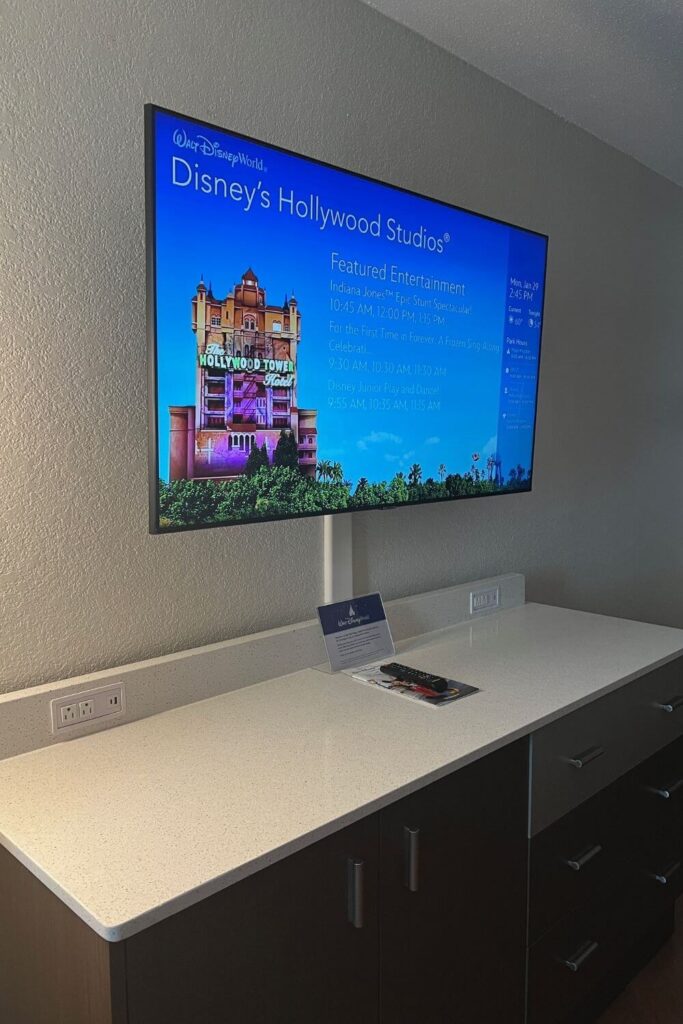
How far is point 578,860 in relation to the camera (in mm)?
1862

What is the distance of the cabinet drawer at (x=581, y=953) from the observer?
1810 mm

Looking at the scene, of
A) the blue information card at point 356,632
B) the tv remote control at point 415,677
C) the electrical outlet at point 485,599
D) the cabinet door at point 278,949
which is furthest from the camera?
the electrical outlet at point 485,599

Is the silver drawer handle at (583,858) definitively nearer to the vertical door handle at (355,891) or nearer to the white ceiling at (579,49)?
the vertical door handle at (355,891)

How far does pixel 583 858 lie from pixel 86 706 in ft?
3.86

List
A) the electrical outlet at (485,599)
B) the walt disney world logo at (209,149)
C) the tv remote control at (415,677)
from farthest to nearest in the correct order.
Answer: the electrical outlet at (485,599), the tv remote control at (415,677), the walt disney world logo at (209,149)

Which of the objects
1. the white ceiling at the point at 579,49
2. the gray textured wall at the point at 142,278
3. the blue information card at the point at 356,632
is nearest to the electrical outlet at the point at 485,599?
the gray textured wall at the point at 142,278

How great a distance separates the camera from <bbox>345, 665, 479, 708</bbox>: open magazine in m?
1.79

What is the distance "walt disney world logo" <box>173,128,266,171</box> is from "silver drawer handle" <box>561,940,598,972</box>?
1876 mm

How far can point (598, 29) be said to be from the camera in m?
2.27

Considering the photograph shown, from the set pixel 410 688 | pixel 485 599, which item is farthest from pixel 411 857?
pixel 485 599

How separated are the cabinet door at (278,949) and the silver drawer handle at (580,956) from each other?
2.23 ft

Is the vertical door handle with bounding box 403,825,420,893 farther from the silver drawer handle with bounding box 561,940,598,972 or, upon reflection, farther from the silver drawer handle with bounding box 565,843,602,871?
the silver drawer handle with bounding box 561,940,598,972

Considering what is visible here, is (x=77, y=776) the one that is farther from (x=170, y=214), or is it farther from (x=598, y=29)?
(x=598, y=29)

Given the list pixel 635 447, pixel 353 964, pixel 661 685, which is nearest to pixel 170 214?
pixel 353 964
